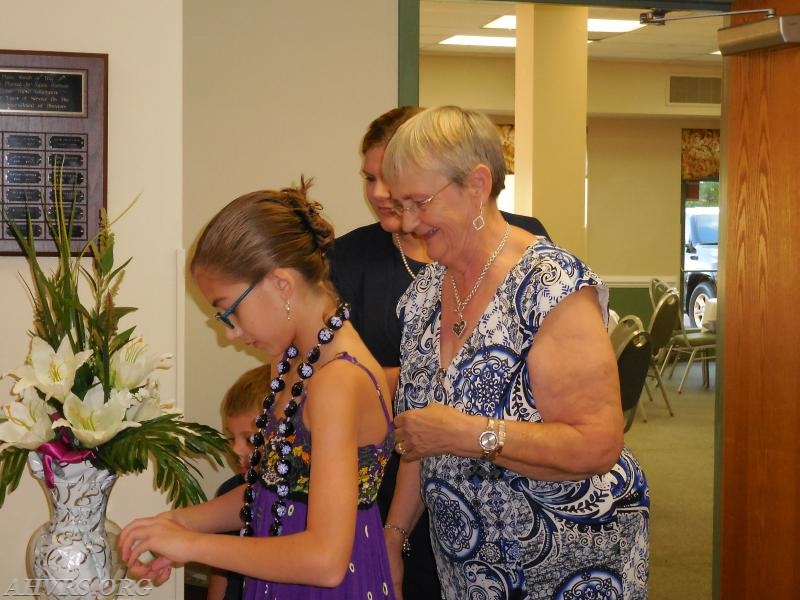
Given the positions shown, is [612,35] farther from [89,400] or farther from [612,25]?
[89,400]

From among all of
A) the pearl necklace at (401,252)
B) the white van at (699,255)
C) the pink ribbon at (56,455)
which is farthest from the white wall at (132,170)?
the white van at (699,255)

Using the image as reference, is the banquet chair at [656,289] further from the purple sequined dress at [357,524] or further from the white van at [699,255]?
the purple sequined dress at [357,524]

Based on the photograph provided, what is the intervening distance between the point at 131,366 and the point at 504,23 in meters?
6.87

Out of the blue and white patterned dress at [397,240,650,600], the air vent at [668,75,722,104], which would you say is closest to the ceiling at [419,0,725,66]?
the air vent at [668,75,722,104]

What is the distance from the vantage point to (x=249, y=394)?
2.30m

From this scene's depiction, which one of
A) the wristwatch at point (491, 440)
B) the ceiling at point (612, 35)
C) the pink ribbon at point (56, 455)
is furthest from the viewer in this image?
the ceiling at point (612, 35)

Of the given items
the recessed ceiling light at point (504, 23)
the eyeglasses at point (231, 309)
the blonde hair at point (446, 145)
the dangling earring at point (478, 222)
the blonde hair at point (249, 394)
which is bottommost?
the blonde hair at point (249, 394)

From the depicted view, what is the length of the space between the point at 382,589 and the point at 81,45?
1.37 m

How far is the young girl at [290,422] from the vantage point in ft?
4.40

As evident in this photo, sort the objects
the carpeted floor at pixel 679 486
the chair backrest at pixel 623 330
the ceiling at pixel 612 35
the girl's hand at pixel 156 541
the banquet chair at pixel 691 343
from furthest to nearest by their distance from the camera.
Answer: the banquet chair at pixel 691 343
the ceiling at pixel 612 35
the chair backrest at pixel 623 330
the carpeted floor at pixel 679 486
the girl's hand at pixel 156 541

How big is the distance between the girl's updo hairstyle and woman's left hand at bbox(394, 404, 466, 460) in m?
0.27

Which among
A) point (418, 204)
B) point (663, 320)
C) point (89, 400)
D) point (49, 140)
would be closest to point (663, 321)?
point (663, 320)

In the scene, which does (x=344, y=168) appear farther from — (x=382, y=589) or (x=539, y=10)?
(x=539, y=10)

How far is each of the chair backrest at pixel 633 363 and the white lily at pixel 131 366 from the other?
10.9 feet
